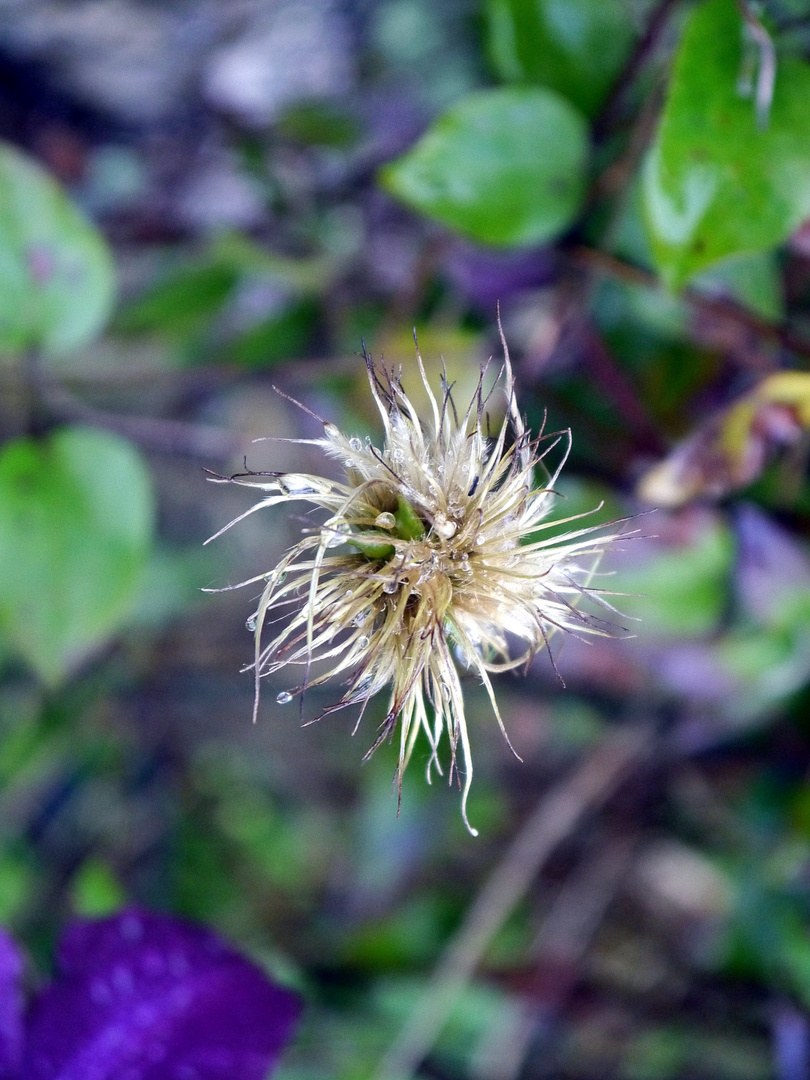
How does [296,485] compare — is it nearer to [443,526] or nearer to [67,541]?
[443,526]

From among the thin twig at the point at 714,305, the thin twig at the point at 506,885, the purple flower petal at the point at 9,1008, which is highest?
the thin twig at the point at 714,305

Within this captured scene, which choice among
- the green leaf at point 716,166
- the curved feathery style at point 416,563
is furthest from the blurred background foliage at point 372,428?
the curved feathery style at point 416,563

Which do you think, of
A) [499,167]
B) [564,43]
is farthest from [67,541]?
[564,43]

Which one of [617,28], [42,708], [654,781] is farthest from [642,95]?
[42,708]

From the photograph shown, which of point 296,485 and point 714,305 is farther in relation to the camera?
point 714,305

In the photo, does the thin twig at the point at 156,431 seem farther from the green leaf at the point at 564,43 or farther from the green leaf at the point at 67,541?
the green leaf at the point at 564,43

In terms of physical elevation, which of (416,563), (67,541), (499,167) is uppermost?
(499,167)

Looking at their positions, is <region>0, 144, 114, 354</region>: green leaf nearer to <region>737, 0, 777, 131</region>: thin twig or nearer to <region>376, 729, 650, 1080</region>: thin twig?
<region>737, 0, 777, 131</region>: thin twig
